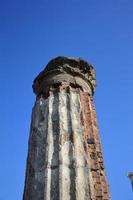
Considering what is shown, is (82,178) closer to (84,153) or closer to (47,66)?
(84,153)

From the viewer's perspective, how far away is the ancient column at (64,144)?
11.2 ft

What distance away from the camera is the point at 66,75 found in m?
5.39

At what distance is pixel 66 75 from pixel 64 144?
6.20 feet

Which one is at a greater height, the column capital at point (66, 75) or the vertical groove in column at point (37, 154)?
the column capital at point (66, 75)

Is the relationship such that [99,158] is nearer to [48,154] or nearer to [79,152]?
[79,152]

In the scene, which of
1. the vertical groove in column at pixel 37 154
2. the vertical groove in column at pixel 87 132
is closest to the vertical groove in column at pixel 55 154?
the vertical groove in column at pixel 37 154

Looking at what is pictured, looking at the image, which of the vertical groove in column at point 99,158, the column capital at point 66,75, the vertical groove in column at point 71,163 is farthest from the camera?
the column capital at point 66,75

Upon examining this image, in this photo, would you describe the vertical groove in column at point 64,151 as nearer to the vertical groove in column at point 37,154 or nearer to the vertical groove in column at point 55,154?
the vertical groove in column at point 55,154

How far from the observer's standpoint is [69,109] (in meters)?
4.46

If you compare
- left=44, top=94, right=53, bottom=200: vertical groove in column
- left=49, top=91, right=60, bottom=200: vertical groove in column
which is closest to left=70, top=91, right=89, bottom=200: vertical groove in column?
left=49, top=91, right=60, bottom=200: vertical groove in column

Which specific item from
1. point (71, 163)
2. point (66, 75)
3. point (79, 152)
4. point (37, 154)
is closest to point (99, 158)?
point (79, 152)

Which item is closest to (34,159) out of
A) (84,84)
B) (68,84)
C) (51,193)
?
(51,193)

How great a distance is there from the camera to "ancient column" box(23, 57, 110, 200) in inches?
134

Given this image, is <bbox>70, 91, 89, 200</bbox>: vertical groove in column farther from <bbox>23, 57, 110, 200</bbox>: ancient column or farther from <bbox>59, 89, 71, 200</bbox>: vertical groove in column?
<bbox>59, 89, 71, 200</bbox>: vertical groove in column
